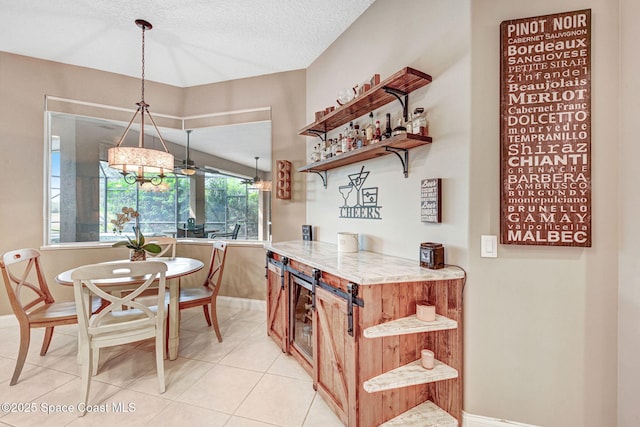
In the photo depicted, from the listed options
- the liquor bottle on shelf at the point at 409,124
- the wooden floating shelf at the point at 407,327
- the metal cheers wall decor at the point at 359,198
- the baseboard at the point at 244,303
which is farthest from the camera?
the baseboard at the point at 244,303

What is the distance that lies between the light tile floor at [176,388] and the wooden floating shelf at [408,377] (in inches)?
18.9

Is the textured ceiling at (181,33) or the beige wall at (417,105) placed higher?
the textured ceiling at (181,33)

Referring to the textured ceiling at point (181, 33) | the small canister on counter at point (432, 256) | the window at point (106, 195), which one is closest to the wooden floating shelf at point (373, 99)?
the textured ceiling at point (181, 33)

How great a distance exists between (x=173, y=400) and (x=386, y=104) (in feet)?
8.65

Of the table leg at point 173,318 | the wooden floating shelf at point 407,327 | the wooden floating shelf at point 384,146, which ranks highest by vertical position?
the wooden floating shelf at point 384,146

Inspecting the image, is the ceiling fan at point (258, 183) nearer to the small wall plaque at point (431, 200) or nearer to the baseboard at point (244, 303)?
the baseboard at point (244, 303)

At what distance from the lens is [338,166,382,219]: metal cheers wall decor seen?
234 centimetres

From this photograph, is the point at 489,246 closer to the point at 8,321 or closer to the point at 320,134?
the point at 320,134

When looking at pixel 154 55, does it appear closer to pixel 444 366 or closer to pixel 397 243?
pixel 397 243

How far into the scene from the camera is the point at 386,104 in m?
2.19

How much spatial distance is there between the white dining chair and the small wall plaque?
184 cm

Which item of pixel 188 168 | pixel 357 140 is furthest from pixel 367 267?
pixel 188 168

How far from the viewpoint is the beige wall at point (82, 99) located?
10.2ft

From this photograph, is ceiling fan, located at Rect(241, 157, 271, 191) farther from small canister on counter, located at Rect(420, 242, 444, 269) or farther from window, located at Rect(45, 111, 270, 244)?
small canister on counter, located at Rect(420, 242, 444, 269)
